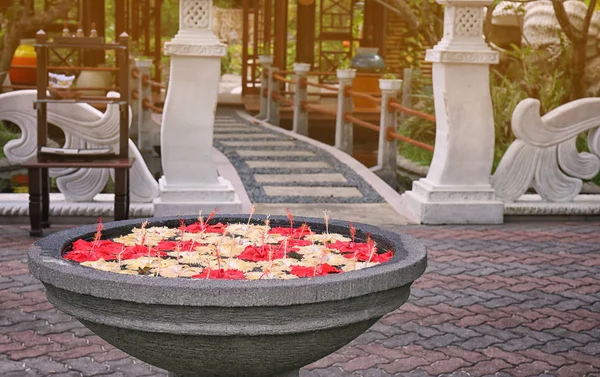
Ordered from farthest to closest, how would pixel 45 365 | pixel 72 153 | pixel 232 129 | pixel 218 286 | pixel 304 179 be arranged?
pixel 232 129, pixel 304 179, pixel 72 153, pixel 45 365, pixel 218 286

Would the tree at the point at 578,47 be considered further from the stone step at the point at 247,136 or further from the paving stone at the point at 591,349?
the paving stone at the point at 591,349

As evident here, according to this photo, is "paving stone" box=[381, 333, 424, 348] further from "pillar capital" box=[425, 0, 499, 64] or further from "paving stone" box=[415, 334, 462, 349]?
"pillar capital" box=[425, 0, 499, 64]

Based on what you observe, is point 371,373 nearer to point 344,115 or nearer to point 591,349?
point 591,349

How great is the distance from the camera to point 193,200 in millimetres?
8062

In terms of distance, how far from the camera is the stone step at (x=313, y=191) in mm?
9359

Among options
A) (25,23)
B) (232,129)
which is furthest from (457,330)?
(232,129)

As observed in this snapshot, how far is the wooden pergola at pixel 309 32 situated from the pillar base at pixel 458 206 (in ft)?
36.1

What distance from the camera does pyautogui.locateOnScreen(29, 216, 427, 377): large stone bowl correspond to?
2.85 metres

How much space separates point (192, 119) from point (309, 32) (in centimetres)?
1226

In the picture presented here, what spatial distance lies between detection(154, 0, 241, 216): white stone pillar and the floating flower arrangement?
13.1 feet

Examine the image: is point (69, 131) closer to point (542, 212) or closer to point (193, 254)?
point (542, 212)

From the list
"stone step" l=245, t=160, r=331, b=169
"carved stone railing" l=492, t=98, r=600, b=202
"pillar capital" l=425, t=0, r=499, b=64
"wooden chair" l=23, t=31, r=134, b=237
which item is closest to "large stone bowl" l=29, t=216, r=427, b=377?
"wooden chair" l=23, t=31, r=134, b=237

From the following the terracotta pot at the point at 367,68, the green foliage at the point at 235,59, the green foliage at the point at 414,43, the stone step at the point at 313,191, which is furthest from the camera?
the green foliage at the point at 235,59

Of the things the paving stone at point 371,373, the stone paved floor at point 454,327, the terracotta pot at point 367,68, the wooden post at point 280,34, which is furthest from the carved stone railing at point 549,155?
the wooden post at point 280,34
